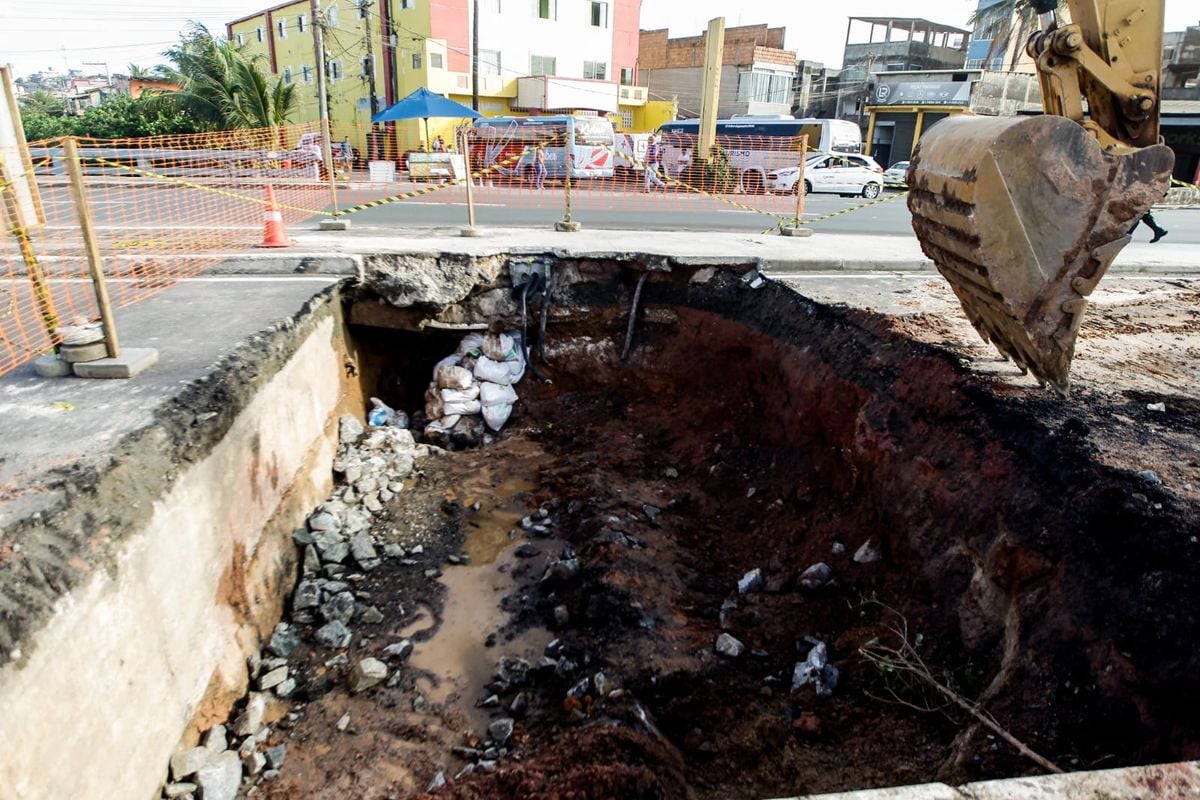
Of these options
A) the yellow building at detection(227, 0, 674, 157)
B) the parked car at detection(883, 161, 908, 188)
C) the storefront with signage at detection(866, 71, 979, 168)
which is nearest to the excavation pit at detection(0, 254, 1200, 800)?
the parked car at detection(883, 161, 908, 188)

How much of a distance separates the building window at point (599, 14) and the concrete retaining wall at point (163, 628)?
31346mm

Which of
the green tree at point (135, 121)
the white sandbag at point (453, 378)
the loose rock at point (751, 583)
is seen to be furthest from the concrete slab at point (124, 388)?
the green tree at point (135, 121)

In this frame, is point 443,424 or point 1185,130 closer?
point 443,424

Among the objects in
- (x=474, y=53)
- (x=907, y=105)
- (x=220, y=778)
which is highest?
(x=474, y=53)

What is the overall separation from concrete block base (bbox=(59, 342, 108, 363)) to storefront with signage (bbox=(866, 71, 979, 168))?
31.3m

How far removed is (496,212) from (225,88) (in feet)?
56.1

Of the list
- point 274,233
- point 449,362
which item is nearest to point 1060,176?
→ point 449,362

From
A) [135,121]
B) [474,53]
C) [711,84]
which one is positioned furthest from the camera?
[135,121]

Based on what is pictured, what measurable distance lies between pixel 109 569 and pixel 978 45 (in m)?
38.2

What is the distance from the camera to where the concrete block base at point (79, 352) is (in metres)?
4.45

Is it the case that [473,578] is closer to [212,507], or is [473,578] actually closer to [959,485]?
[212,507]

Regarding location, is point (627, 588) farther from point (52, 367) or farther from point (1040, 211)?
point (52, 367)

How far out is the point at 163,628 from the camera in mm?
3494

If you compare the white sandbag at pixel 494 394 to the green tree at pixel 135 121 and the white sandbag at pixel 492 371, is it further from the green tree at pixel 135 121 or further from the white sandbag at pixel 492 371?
the green tree at pixel 135 121
